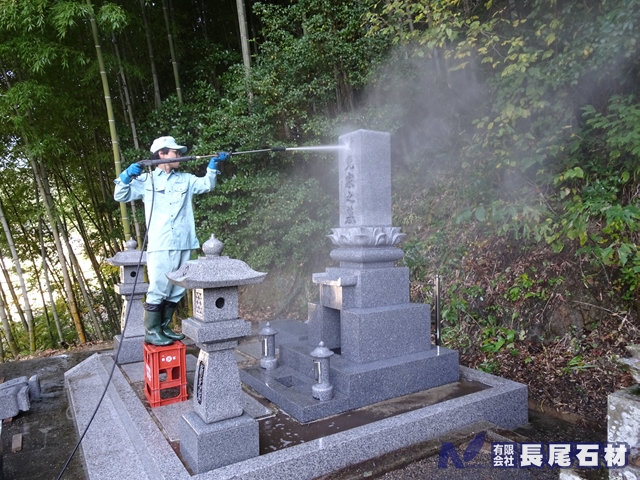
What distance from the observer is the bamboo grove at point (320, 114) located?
459cm

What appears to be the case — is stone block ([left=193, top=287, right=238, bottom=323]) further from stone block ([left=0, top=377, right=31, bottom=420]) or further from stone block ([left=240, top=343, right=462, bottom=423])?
stone block ([left=0, top=377, right=31, bottom=420])

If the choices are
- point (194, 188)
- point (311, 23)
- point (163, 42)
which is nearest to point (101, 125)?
point (163, 42)

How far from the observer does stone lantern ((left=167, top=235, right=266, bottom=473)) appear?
247cm

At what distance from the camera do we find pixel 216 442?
2.46 meters

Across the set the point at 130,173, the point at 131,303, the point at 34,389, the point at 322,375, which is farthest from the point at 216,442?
the point at 34,389

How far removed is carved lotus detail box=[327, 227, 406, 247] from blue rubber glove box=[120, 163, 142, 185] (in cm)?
199

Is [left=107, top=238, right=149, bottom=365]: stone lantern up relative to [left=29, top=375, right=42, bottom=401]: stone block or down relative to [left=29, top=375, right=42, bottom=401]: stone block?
up

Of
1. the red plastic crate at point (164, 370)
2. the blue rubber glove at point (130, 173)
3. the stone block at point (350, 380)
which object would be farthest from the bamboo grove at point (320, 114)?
the red plastic crate at point (164, 370)

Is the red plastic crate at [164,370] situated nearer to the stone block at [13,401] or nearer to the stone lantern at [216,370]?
the stone lantern at [216,370]

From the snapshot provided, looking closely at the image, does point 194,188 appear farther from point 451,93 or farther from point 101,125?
point 101,125

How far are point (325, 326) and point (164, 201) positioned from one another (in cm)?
201

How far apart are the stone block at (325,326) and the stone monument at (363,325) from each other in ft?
0.03

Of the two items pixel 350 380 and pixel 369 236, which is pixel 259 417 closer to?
pixel 350 380

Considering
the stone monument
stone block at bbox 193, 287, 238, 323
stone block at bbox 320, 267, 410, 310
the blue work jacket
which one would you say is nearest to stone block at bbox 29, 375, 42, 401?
the blue work jacket
